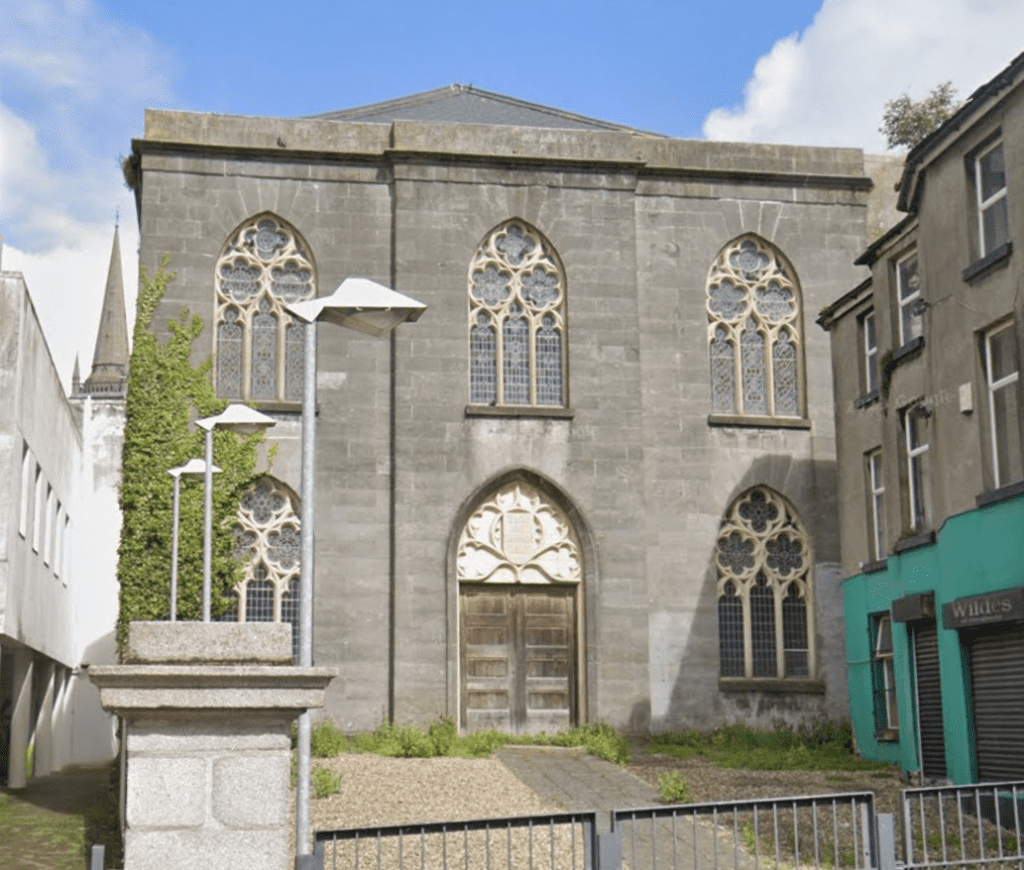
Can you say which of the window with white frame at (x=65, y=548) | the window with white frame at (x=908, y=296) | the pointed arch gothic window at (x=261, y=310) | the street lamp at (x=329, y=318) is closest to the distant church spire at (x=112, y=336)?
the window with white frame at (x=65, y=548)

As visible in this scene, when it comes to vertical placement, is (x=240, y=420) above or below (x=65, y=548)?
below

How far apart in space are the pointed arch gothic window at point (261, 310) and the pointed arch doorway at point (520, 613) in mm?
4294

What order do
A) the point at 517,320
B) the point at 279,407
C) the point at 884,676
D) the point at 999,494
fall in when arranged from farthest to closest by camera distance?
the point at 517,320, the point at 279,407, the point at 884,676, the point at 999,494

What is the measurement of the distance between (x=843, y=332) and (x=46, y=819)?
14.1 meters

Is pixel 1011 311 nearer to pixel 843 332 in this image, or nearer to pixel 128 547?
pixel 843 332

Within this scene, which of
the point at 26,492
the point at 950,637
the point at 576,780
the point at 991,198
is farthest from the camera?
the point at 26,492

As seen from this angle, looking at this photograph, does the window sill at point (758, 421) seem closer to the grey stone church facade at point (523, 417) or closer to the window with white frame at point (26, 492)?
the grey stone church facade at point (523, 417)

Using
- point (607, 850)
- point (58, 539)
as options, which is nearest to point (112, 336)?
point (58, 539)

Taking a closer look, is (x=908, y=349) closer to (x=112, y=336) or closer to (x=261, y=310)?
(x=261, y=310)

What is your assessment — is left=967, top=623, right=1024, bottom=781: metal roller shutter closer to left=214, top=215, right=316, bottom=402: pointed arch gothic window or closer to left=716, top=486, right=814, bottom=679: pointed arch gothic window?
left=716, top=486, right=814, bottom=679: pointed arch gothic window

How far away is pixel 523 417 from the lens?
26.8m

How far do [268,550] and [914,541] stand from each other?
37.8ft

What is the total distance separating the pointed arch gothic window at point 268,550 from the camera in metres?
26.3

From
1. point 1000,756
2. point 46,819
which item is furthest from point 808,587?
point 46,819
